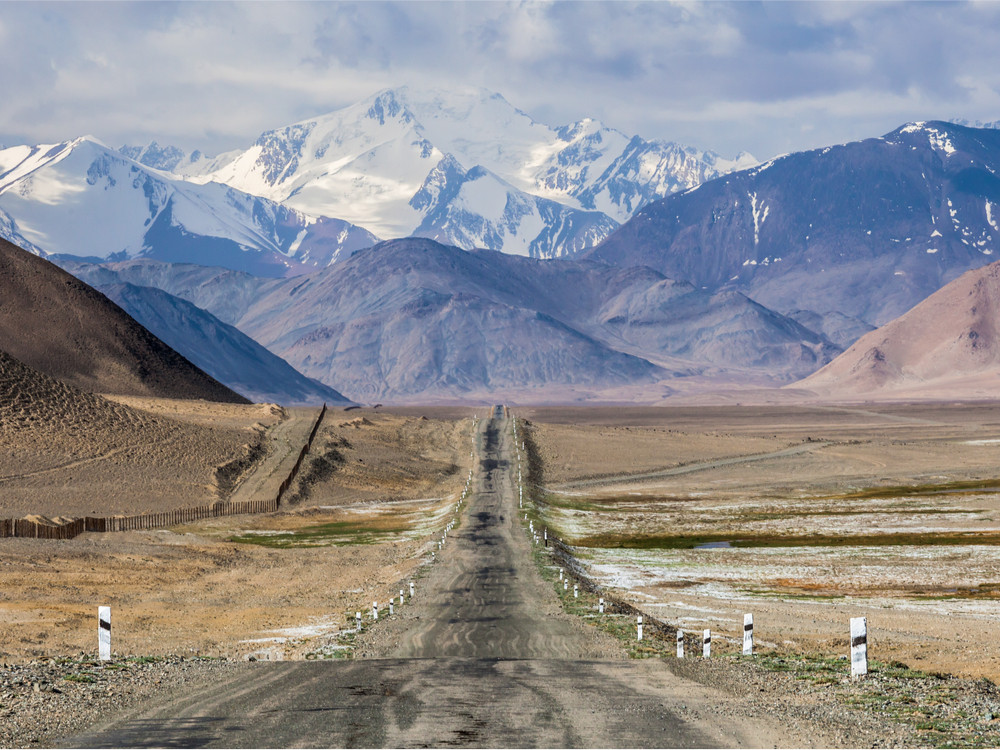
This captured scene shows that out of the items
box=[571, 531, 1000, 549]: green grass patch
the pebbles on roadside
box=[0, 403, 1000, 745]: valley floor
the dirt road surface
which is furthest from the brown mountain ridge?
the pebbles on roadside

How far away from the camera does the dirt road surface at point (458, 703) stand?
22344 mm

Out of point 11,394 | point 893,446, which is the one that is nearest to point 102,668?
point 11,394

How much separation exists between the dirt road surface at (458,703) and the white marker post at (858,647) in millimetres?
3593

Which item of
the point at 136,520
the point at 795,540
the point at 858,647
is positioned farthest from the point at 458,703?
the point at 136,520

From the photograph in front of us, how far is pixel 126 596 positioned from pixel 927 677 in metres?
34.2

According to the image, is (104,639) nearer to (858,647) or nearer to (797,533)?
(858,647)

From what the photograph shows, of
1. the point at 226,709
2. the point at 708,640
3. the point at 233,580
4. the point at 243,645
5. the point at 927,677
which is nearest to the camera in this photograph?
the point at 226,709

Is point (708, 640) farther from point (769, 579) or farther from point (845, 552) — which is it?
point (845, 552)

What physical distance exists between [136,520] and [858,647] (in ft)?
236

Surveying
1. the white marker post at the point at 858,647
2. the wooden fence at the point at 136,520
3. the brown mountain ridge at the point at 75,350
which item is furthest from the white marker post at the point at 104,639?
the brown mountain ridge at the point at 75,350

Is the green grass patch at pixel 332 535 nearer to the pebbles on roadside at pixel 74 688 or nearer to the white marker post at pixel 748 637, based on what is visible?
the pebbles on roadside at pixel 74 688

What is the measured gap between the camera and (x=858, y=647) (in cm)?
2848

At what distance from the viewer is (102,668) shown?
30.5 m

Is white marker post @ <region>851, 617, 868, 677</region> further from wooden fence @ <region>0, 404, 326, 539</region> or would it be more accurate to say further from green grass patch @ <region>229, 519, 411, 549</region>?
wooden fence @ <region>0, 404, 326, 539</region>
